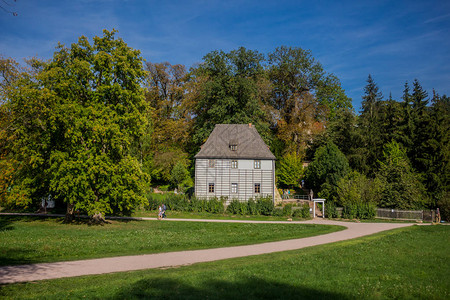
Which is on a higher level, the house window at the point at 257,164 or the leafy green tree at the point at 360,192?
the house window at the point at 257,164

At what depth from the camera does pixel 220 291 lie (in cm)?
932

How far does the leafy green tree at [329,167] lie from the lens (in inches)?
1893

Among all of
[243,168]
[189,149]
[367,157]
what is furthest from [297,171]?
[189,149]

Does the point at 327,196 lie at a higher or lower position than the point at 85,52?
lower

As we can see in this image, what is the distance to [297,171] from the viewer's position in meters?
56.8

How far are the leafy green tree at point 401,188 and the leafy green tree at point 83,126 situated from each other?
28.3 m

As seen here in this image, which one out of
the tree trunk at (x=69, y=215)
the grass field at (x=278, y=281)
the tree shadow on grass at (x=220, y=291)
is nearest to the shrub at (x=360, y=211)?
the grass field at (x=278, y=281)

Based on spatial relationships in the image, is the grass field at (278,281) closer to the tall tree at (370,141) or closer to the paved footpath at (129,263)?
the paved footpath at (129,263)

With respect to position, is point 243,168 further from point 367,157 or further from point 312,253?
point 312,253

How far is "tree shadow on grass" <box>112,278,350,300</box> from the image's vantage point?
891cm

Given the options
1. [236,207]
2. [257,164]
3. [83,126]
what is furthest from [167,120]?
[83,126]

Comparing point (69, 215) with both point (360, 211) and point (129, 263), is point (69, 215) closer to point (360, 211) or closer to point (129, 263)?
point (129, 263)

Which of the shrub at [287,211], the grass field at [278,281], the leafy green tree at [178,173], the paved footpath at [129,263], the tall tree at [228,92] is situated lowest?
the paved footpath at [129,263]

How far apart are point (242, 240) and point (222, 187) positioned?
2420cm
